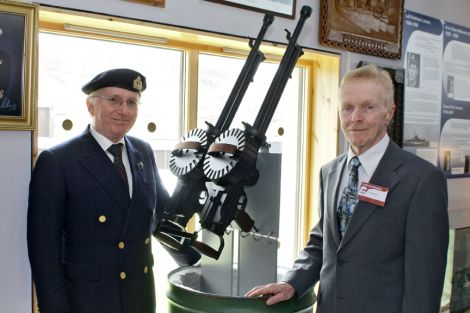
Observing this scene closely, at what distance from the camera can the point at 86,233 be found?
1.27 metres

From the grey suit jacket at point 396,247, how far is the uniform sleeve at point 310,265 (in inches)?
5.0

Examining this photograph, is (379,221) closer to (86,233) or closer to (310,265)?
(310,265)

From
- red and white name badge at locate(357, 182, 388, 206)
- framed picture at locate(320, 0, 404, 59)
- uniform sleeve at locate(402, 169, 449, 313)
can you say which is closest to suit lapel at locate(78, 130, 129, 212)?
red and white name badge at locate(357, 182, 388, 206)

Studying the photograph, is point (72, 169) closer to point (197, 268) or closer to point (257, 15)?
point (197, 268)

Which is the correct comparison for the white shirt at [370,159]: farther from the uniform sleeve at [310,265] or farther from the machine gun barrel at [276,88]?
the machine gun barrel at [276,88]

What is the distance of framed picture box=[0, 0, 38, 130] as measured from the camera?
1.36 m

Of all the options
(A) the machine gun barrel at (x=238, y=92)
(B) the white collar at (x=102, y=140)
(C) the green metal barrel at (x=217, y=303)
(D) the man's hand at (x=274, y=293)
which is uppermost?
(A) the machine gun barrel at (x=238, y=92)

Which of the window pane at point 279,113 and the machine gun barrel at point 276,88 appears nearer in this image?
the machine gun barrel at point 276,88

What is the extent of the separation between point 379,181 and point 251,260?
1.78 ft

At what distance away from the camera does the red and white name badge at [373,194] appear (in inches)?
45.8

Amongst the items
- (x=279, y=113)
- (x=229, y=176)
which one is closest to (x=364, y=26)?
(x=279, y=113)

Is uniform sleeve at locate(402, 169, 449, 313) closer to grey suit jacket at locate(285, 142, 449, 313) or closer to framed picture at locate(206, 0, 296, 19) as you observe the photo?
grey suit jacket at locate(285, 142, 449, 313)

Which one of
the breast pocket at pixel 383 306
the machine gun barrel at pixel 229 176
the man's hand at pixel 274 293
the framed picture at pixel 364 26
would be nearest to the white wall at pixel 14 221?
the machine gun barrel at pixel 229 176

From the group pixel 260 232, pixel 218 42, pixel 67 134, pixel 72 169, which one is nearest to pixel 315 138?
pixel 218 42
